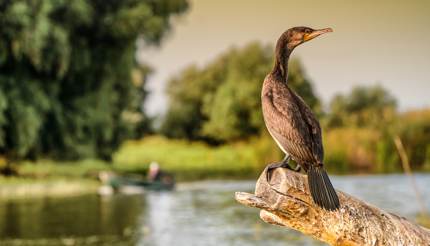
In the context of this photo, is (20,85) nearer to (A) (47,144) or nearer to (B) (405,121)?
(A) (47,144)

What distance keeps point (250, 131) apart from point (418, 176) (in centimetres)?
1257

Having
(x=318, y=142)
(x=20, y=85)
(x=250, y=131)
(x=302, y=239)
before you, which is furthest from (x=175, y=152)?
(x=318, y=142)

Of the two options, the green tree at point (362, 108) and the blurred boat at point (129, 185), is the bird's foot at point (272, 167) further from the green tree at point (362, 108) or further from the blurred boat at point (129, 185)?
the green tree at point (362, 108)

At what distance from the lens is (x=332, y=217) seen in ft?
9.50

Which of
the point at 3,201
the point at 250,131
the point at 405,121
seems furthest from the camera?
the point at 250,131

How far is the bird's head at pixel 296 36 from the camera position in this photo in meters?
3.07

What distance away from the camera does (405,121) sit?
3155 centimetres

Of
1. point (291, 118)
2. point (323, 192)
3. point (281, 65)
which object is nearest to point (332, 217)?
point (323, 192)

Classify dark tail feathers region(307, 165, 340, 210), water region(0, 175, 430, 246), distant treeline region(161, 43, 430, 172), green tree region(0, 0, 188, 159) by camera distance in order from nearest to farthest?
1. dark tail feathers region(307, 165, 340, 210)
2. water region(0, 175, 430, 246)
3. green tree region(0, 0, 188, 159)
4. distant treeline region(161, 43, 430, 172)

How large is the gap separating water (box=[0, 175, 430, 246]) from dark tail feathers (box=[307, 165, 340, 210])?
39.2 feet

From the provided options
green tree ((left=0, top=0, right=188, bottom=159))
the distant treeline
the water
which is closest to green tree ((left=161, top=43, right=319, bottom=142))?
the distant treeline

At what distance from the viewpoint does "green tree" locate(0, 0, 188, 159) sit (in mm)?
23922

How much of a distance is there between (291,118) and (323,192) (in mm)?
375

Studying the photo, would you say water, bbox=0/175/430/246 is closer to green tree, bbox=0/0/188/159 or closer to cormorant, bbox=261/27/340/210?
green tree, bbox=0/0/188/159
